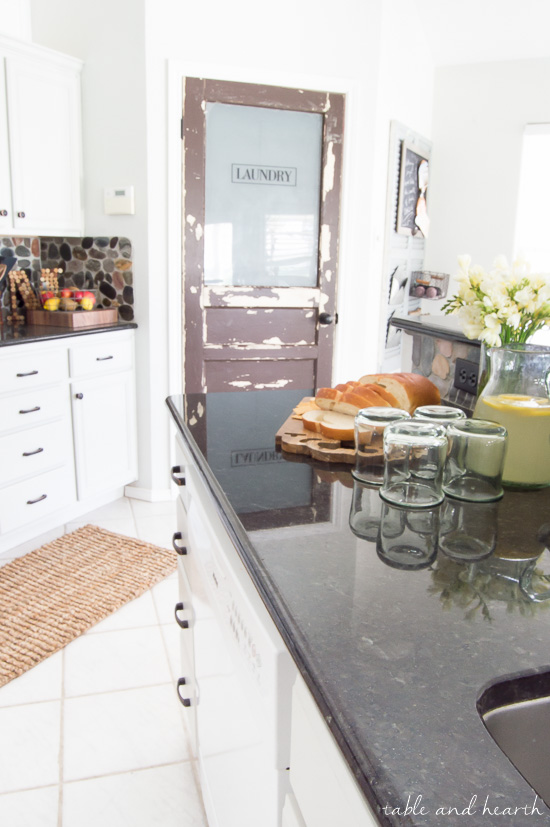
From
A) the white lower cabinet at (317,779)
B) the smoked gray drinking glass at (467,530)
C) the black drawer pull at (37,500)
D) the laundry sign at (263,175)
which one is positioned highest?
the laundry sign at (263,175)

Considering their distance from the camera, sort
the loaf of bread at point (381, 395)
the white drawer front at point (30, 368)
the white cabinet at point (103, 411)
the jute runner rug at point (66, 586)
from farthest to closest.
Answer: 1. the white cabinet at point (103, 411)
2. the white drawer front at point (30, 368)
3. the jute runner rug at point (66, 586)
4. the loaf of bread at point (381, 395)

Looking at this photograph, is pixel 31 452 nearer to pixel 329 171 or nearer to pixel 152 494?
pixel 152 494

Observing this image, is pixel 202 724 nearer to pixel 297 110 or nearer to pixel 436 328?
pixel 436 328

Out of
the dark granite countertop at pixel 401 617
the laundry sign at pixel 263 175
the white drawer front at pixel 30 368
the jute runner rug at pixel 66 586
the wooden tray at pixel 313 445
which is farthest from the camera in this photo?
the laundry sign at pixel 263 175

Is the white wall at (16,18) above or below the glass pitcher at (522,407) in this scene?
above

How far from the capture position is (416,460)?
977mm

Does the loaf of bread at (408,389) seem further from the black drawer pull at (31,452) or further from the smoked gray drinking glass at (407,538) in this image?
the black drawer pull at (31,452)

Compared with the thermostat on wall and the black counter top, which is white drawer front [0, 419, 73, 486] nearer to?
the thermostat on wall

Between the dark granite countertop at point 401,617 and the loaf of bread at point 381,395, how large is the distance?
199 mm

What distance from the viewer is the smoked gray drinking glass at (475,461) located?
39.4 inches

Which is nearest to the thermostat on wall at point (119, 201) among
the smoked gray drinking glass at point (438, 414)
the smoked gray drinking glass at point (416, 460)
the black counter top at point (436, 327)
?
the black counter top at point (436, 327)

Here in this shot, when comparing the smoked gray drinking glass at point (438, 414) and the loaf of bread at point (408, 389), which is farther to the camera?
the loaf of bread at point (408, 389)

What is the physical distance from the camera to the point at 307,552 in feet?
2.69

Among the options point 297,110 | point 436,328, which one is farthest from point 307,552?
point 297,110
